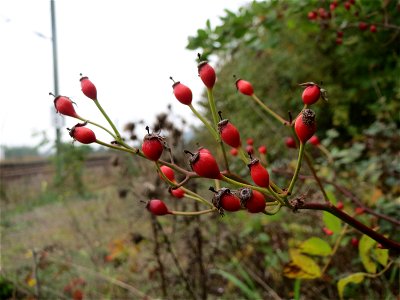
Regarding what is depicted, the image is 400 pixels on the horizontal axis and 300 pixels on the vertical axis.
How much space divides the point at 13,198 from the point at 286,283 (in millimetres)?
8075

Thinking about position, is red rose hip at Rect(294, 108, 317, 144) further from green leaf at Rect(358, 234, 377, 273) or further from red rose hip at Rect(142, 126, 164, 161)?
green leaf at Rect(358, 234, 377, 273)

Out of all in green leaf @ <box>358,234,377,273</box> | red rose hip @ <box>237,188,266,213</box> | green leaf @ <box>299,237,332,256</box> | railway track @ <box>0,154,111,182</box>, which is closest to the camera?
red rose hip @ <box>237,188,266,213</box>

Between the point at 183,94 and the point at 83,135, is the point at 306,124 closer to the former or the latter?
the point at 183,94

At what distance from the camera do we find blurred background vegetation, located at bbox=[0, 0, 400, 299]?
7.23ft

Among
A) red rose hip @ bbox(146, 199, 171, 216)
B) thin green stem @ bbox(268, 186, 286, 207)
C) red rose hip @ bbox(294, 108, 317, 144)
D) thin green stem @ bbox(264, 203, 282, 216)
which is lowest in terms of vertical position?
thin green stem @ bbox(264, 203, 282, 216)

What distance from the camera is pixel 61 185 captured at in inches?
317

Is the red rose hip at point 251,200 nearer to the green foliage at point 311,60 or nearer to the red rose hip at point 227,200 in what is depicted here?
the red rose hip at point 227,200

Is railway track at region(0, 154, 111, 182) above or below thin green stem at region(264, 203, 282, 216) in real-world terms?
above

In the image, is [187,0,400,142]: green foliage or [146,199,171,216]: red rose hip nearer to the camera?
[146,199,171,216]: red rose hip

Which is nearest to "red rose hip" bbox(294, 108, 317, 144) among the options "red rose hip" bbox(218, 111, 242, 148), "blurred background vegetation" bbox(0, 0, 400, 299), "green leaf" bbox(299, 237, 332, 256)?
"red rose hip" bbox(218, 111, 242, 148)

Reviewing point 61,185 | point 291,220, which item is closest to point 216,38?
point 291,220

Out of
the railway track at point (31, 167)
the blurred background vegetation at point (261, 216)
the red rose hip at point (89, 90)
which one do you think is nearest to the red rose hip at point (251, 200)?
the blurred background vegetation at point (261, 216)

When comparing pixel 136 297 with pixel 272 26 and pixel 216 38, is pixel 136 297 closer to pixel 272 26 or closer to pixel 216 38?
pixel 216 38

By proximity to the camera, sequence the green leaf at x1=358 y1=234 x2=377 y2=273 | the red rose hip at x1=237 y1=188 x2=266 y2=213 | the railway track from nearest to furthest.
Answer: the red rose hip at x1=237 y1=188 x2=266 y2=213 < the green leaf at x1=358 y1=234 x2=377 y2=273 < the railway track
